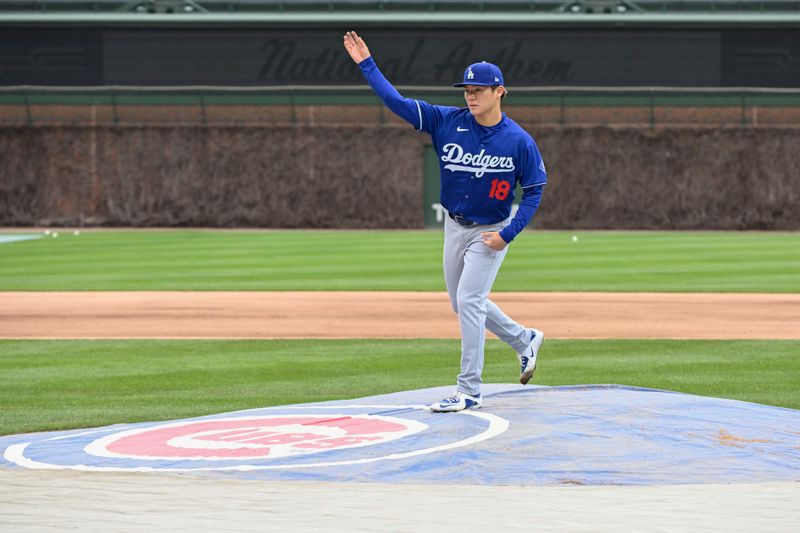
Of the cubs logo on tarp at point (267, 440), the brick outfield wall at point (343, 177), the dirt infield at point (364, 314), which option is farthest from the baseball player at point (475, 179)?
the brick outfield wall at point (343, 177)

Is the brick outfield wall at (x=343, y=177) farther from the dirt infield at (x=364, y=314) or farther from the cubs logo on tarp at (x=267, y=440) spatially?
the cubs logo on tarp at (x=267, y=440)

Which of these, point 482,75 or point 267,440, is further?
point 482,75

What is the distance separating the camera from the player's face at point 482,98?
8.20 meters

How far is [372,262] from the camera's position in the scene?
26531mm

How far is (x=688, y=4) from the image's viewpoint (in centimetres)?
4653

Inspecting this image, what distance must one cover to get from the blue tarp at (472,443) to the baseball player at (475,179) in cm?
53

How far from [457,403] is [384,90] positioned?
1.83 meters

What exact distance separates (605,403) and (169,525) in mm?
3554

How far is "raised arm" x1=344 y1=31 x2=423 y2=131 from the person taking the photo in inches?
325

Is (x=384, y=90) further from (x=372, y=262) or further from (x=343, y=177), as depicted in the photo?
(x=343, y=177)

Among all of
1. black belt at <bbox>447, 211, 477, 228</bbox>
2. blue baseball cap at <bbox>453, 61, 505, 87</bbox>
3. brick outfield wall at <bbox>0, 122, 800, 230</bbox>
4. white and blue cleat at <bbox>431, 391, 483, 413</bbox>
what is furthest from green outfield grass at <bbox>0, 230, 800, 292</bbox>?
blue baseball cap at <bbox>453, 61, 505, 87</bbox>

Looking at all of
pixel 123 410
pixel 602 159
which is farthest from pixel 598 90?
pixel 123 410

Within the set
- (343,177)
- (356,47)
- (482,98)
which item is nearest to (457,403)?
(482,98)

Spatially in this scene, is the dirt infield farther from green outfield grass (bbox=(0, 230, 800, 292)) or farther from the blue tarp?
Answer: the blue tarp
